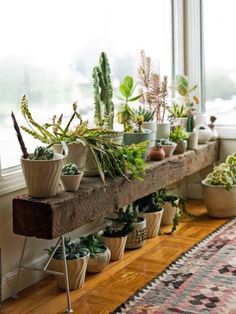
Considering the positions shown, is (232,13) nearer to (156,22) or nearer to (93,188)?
(156,22)

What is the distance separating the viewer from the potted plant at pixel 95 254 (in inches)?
136

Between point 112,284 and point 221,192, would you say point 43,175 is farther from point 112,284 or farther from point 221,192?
point 221,192

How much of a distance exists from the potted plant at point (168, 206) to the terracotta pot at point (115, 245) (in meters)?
0.76

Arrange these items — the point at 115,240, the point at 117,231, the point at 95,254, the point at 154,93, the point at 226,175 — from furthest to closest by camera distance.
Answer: the point at 226,175, the point at 154,93, the point at 117,231, the point at 115,240, the point at 95,254

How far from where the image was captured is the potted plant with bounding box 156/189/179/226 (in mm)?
4391

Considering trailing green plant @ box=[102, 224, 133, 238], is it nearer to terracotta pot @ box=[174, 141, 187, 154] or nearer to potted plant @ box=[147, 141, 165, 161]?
potted plant @ box=[147, 141, 165, 161]

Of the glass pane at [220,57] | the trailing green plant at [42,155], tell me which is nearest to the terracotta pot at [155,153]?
the trailing green plant at [42,155]

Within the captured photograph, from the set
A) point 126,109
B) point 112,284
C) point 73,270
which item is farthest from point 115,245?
Answer: point 126,109

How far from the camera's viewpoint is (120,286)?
10.8 ft

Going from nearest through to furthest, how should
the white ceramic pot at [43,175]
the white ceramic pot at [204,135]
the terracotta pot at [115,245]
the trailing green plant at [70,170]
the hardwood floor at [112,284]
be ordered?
the white ceramic pot at [43,175]
the hardwood floor at [112,284]
the trailing green plant at [70,170]
the terracotta pot at [115,245]
the white ceramic pot at [204,135]

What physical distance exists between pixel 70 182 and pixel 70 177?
3cm

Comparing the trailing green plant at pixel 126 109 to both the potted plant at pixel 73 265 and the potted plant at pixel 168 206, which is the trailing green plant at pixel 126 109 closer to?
the potted plant at pixel 168 206

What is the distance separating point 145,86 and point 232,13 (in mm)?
1276

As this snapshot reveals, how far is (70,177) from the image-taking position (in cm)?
313
